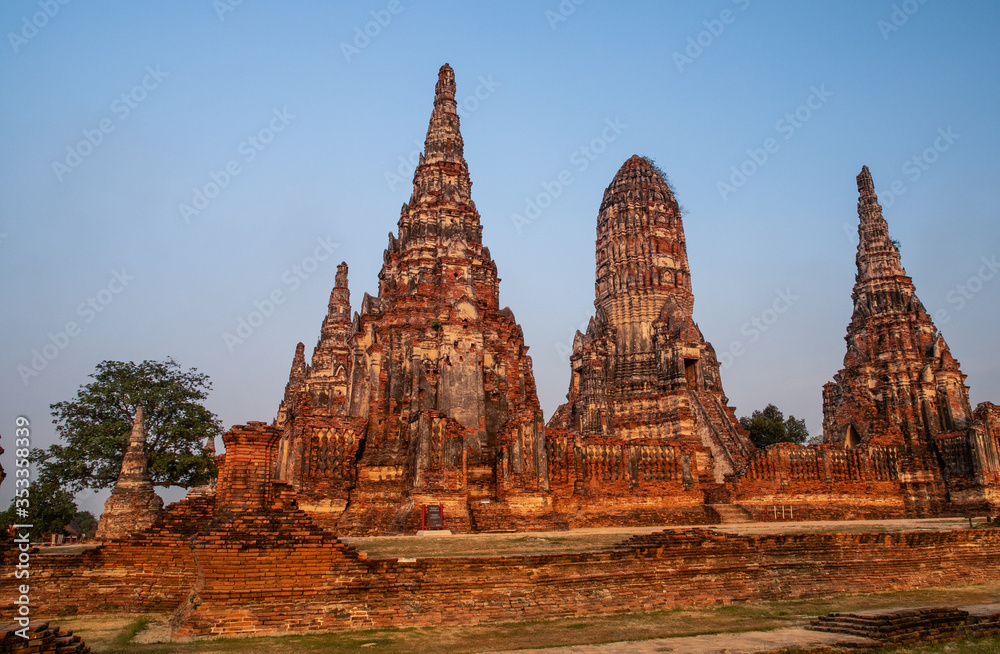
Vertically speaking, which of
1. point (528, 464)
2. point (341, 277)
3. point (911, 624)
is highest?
point (341, 277)

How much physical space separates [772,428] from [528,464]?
3345 centimetres

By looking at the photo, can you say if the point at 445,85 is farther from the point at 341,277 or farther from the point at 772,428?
the point at 772,428

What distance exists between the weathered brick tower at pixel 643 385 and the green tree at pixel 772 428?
18843mm

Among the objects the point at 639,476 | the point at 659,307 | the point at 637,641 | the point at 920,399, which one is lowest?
the point at 637,641

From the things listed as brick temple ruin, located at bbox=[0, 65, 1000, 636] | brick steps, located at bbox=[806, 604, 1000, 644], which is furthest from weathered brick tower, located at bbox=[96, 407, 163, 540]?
brick steps, located at bbox=[806, 604, 1000, 644]

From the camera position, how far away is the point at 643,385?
3153cm

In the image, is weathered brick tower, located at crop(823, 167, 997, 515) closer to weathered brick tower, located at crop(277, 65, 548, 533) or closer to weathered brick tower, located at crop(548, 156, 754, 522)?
weathered brick tower, located at crop(548, 156, 754, 522)

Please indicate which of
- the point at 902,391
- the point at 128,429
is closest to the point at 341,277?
the point at 128,429

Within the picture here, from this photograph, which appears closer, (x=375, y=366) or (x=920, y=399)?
(x=375, y=366)

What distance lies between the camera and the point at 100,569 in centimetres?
1112

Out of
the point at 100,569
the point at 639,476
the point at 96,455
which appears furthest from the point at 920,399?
the point at 96,455

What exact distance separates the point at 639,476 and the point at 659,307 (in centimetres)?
1181

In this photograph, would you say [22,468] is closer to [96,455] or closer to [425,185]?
[425,185]

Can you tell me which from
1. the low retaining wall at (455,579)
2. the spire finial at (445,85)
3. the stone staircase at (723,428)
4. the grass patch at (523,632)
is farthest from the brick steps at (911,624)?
the spire finial at (445,85)
